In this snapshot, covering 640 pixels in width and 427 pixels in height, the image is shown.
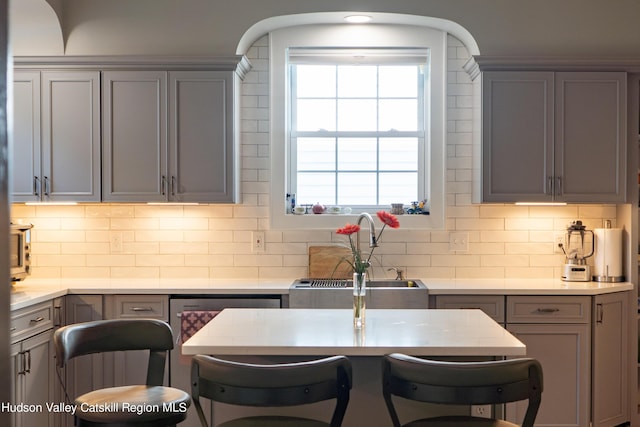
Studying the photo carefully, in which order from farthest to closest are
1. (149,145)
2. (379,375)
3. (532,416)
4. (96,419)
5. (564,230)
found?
(564,230) < (149,145) < (379,375) < (96,419) < (532,416)

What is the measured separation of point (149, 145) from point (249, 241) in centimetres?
97

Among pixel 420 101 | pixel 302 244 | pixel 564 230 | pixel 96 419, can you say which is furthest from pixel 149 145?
pixel 564 230

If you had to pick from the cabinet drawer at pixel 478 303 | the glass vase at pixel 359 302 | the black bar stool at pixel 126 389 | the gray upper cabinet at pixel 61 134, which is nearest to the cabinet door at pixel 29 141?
the gray upper cabinet at pixel 61 134

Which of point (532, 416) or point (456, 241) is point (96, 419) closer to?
point (532, 416)

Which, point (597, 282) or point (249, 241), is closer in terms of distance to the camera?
point (597, 282)

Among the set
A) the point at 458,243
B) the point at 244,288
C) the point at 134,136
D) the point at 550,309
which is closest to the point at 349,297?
the point at 244,288

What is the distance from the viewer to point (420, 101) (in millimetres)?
4816

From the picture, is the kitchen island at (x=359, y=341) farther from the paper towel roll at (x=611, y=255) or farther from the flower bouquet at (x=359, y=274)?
the paper towel roll at (x=611, y=255)

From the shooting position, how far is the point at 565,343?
397 cm

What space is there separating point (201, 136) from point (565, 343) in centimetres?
264

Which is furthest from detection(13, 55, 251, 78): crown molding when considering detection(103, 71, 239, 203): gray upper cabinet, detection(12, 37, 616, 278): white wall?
detection(12, 37, 616, 278): white wall

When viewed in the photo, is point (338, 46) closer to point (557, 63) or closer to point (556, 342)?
point (557, 63)

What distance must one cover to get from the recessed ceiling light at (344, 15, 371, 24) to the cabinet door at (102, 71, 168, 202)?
133 centimetres

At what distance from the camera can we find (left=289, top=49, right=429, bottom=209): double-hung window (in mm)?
4820
